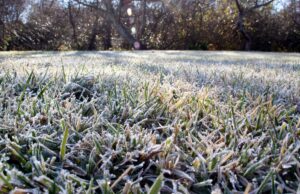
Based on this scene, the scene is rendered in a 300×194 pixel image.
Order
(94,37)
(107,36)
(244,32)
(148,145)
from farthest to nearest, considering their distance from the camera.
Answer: (107,36), (94,37), (244,32), (148,145)

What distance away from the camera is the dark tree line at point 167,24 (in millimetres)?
11375

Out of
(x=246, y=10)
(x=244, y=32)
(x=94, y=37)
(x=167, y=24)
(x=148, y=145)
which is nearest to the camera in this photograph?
(x=148, y=145)

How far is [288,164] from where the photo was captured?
874 millimetres

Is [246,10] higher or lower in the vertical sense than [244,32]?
higher

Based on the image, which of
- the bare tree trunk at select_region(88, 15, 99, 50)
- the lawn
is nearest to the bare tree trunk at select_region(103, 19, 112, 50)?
the bare tree trunk at select_region(88, 15, 99, 50)

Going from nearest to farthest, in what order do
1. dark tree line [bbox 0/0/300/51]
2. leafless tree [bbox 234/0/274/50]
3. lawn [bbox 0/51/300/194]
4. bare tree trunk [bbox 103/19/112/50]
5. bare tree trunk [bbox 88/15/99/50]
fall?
lawn [bbox 0/51/300/194] < leafless tree [bbox 234/0/274/50] < dark tree line [bbox 0/0/300/51] < bare tree trunk [bbox 88/15/99/50] < bare tree trunk [bbox 103/19/112/50]

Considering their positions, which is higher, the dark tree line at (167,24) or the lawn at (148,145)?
the dark tree line at (167,24)

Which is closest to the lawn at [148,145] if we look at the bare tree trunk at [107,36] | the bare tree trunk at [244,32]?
the bare tree trunk at [244,32]

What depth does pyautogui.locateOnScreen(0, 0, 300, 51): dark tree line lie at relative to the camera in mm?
11375

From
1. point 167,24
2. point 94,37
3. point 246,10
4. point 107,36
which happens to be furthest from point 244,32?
point 94,37

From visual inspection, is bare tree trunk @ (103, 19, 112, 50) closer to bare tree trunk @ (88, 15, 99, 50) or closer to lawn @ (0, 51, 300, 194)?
bare tree trunk @ (88, 15, 99, 50)

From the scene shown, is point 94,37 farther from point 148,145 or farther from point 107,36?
point 148,145

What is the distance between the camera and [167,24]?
1171cm

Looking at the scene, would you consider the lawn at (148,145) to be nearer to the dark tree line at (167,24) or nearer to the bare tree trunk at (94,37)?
the dark tree line at (167,24)
